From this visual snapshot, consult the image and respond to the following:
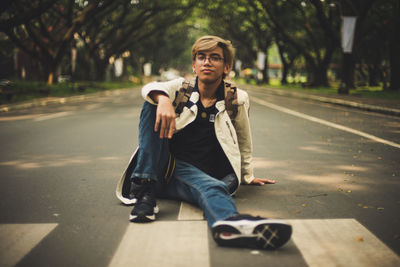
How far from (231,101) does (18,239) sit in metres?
2.03

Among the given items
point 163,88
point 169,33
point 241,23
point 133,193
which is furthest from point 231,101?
point 169,33

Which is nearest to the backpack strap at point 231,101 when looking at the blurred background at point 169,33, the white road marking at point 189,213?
the white road marking at point 189,213

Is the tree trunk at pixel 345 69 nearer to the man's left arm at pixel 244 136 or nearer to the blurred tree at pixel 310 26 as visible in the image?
the blurred tree at pixel 310 26

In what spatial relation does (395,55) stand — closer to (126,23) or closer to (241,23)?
(126,23)

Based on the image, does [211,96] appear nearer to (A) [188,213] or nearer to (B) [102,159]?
(A) [188,213]

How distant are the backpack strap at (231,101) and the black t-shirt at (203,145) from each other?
0.18 feet

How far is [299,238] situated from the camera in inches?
120

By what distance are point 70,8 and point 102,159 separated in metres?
19.5

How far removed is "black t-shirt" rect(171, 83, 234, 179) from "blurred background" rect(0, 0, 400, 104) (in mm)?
14623

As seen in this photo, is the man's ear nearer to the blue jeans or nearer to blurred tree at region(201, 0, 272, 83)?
the blue jeans

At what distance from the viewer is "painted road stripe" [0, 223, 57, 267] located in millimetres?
2734

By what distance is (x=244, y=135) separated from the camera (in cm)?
405

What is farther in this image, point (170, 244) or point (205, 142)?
point (205, 142)

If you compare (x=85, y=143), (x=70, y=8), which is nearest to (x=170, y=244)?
(x=85, y=143)
